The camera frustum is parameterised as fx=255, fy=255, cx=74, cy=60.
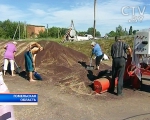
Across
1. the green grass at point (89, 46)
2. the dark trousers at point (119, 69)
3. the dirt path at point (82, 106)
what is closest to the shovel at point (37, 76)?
the dirt path at point (82, 106)

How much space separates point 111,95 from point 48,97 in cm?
197

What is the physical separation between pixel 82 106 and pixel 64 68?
5.10 m

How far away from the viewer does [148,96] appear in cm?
804

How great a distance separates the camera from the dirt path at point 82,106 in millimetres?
5934

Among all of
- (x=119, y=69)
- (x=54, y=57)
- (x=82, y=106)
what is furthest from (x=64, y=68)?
(x=82, y=106)

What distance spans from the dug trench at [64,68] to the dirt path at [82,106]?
0.60 meters

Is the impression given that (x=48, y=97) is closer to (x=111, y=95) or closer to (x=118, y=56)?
(x=111, y=95)

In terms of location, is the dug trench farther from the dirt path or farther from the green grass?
the green grass

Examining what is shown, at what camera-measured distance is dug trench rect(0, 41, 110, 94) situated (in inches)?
358

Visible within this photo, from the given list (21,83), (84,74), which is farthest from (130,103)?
(21,83)

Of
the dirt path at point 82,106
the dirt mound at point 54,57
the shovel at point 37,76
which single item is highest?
the dirt mound at point 54,57

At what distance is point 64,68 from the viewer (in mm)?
11734

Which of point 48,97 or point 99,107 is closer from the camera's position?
point 99,107

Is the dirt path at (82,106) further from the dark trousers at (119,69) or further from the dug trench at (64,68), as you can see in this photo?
the dug trench at (64,68)
